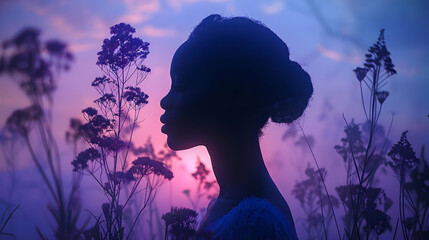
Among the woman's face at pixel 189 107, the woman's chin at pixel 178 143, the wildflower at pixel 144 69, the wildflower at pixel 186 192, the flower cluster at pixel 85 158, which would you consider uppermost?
the wildflower at pixel 144 69

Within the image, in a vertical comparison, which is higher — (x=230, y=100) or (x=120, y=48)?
(x=120, y=48)

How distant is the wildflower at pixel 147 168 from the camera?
315 centimetres

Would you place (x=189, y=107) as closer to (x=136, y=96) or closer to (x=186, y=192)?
(x=136, y=96)

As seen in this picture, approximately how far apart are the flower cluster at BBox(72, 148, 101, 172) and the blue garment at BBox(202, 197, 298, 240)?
6.88 feet

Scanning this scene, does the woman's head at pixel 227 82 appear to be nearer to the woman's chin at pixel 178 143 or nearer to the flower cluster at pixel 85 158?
the woman's chin at pixel 178 143

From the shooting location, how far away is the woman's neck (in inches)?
52.4

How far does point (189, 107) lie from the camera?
4.63 ft

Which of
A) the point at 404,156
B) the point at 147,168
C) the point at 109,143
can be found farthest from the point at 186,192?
the point at 404,156

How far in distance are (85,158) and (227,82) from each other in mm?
2053

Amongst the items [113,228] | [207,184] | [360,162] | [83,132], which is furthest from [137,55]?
[360,162]

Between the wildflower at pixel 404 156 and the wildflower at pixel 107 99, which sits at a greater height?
the wildflower at pixel 107 99

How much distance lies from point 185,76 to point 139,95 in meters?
1.70

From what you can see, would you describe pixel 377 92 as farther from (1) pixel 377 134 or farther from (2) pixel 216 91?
(1) pixel 377 134

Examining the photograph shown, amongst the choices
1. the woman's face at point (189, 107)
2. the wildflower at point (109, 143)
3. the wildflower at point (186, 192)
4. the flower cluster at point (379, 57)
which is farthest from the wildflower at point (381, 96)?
the wildflower at point (186, 192)
